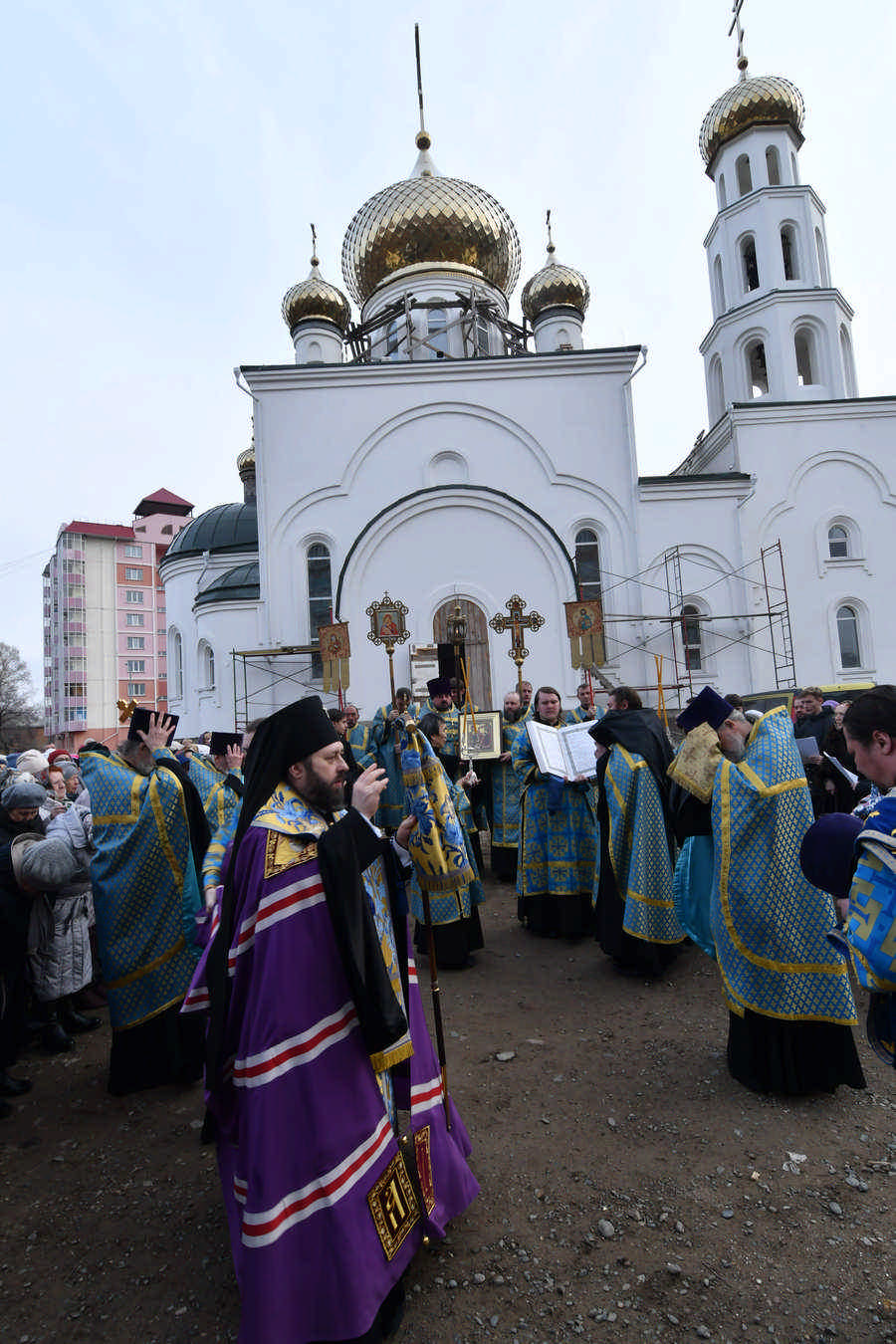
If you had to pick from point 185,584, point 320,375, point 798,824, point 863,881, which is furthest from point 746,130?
point 863,881

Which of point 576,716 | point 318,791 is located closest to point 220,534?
point 576,716

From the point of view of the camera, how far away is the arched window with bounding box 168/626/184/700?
70.6 feet

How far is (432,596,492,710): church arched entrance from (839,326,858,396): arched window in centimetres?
1269

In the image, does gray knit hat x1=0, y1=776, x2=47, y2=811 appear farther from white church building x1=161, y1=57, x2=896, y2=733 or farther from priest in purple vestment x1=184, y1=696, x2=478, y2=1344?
white church building x1=161, y1=57, x2=896, y2=733

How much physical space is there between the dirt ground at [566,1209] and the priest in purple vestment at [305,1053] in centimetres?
45

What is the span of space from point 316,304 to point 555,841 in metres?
22.0

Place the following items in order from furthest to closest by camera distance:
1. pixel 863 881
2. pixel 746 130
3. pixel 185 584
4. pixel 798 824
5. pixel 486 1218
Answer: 1. pixel 185 584
2. pixel 746 130
3. pixel 798 824
4. pixel 486 1218
5. pixel 863 881

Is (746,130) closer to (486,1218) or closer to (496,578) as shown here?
(496,578)

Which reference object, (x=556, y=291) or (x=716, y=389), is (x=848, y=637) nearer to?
(x=716, y=389)

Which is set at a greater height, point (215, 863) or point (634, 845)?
point (215, 863)

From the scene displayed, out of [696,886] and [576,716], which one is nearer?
[696,886]

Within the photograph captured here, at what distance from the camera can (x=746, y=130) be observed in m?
20.7

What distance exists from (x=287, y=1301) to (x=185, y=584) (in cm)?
2251

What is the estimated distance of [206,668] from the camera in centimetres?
1919
